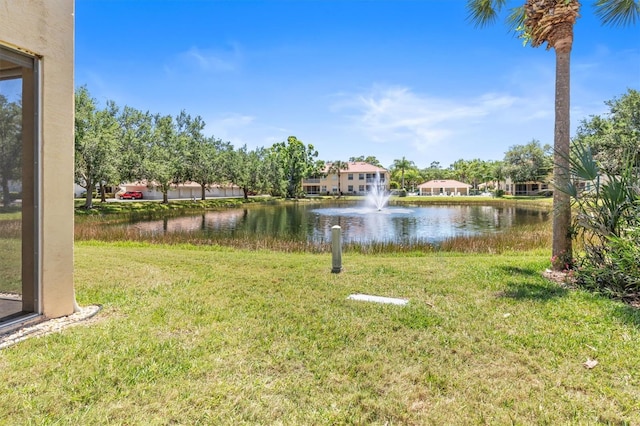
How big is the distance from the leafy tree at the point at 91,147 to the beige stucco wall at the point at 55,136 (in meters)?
25.8

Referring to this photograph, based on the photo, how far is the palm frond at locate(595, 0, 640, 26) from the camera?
24.4 ft

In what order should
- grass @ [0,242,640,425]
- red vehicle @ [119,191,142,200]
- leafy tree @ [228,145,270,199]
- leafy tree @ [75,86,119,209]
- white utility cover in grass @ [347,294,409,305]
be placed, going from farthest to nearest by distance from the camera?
red vehicle @ [119,191,142,200], leafy tree @ [228,145,270,199], leafy tree @ [75,86,119,209], white utility cover in grass @ [347,294,409,305], grass @ [0,242,640,425]

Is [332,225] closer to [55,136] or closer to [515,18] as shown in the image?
[515,18]

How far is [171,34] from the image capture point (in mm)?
15234

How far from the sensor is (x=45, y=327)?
161 inches

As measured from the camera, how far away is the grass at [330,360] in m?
2.63

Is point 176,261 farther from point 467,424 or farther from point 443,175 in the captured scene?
point 443,175

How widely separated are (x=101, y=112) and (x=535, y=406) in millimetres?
37484

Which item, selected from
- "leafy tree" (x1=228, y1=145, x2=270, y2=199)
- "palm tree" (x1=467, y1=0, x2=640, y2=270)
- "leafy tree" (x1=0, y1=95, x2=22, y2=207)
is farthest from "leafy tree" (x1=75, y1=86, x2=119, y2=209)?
"palm tree" (x1=467, y1=0, x2=640, y2=270)

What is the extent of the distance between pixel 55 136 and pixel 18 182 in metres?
0.66

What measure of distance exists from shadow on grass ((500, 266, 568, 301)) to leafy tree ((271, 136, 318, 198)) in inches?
2077

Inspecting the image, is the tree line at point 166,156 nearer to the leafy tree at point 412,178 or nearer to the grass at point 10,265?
the grass at point 10,265

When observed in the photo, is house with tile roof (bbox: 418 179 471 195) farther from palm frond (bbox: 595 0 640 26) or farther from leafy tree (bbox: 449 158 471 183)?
palm frond (bbox: 595 0 640 26)

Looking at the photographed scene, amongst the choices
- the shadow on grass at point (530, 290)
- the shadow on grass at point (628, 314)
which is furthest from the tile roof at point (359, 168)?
the shadow on grass at point (628, 314)
